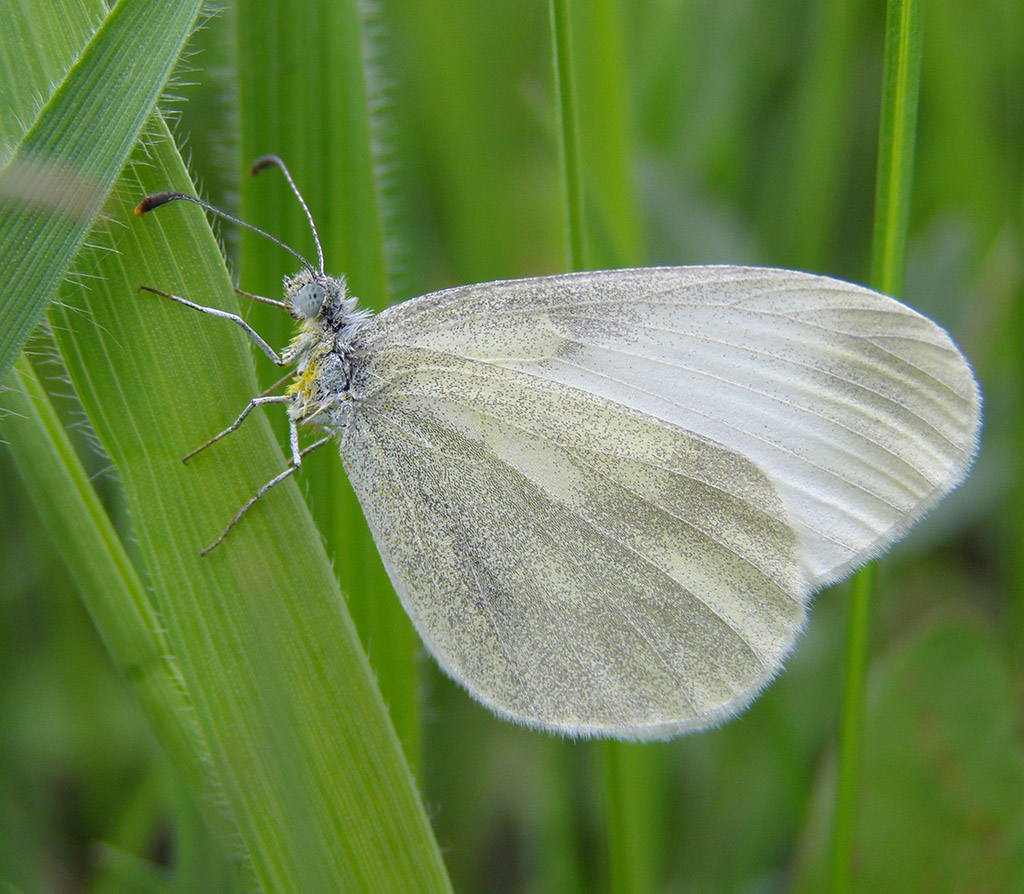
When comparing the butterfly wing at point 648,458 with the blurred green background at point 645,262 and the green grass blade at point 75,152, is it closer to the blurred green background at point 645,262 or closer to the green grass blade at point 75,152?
the blurred green background at point 645,262

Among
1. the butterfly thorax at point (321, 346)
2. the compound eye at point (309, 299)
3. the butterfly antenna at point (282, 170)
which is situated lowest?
the butterfly thorax at point (321, 346)

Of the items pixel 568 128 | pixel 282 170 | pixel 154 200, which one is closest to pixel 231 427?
pixel 154 200

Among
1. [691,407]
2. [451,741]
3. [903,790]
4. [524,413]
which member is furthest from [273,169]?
[903,790]

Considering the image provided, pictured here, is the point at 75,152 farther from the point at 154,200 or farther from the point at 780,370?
the point at 780,370

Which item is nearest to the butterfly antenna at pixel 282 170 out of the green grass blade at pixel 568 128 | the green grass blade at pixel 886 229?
the green grass blade at pixel 568 128

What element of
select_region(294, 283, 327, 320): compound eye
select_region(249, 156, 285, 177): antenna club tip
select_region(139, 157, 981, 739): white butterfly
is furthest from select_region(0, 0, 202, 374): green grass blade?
select_region(139, 157, 981, 739): white butterfly

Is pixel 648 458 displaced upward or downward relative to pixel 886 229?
downward

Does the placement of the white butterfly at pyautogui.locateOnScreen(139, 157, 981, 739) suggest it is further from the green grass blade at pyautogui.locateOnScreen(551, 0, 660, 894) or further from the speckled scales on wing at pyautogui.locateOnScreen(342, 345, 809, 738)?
the green grass blade at pyautogui.locateOnScreen(551, 0, 660, 894)
